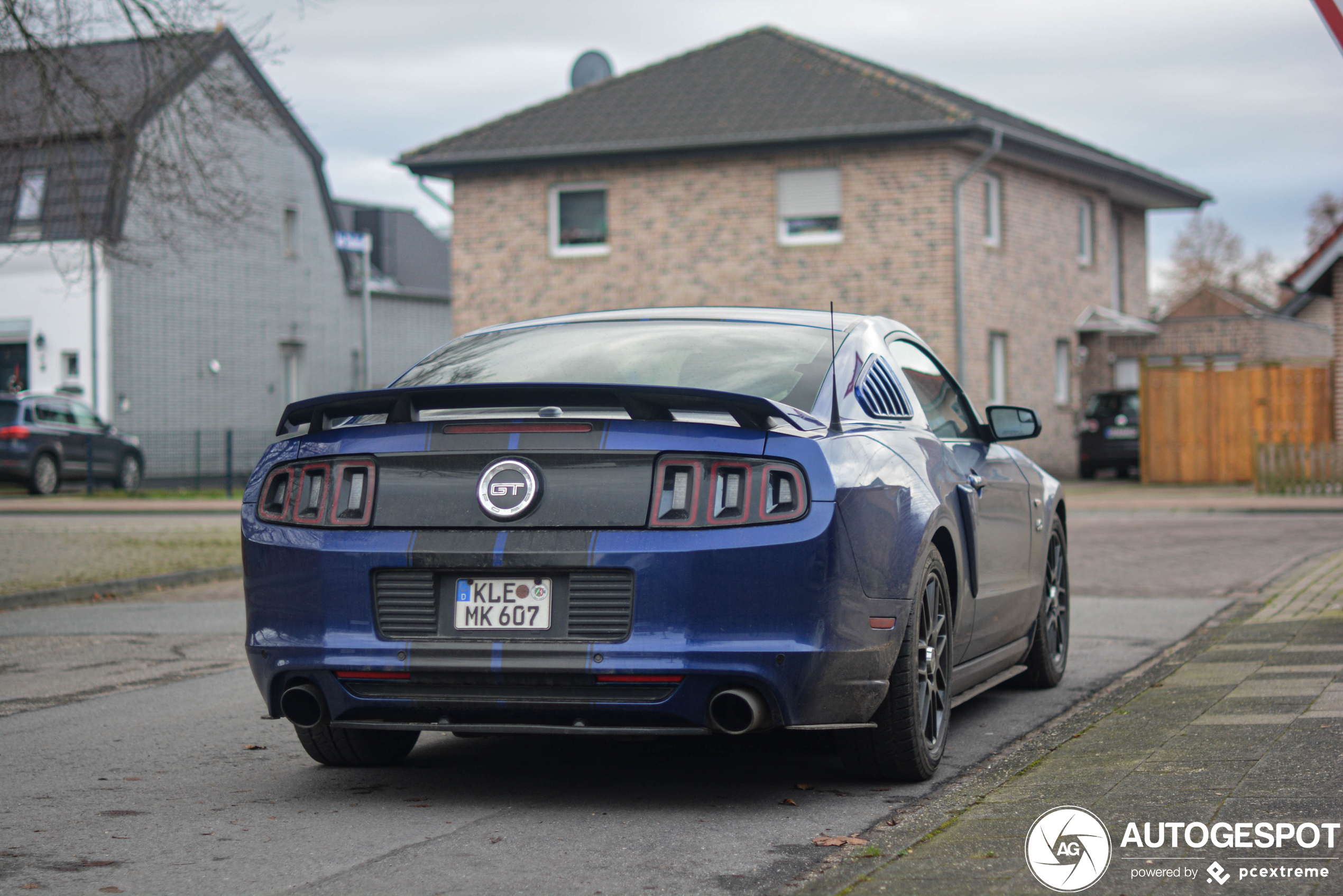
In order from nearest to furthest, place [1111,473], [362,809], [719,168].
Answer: [362,809] → [719,168] → [1111,473]

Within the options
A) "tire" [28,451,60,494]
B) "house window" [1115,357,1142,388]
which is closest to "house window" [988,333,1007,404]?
"house window" [1115,357,1142,388]

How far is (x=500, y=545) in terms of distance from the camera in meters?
4.81

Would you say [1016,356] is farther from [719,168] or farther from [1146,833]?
[1146,833]

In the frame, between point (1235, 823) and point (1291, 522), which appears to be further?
point (1291, 522)

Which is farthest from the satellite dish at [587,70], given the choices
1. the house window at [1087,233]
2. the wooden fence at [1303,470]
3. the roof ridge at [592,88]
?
the wooden fence at [1303,470]

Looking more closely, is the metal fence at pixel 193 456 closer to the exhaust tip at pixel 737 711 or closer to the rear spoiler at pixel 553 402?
the rear spoiler at pixel 553 402

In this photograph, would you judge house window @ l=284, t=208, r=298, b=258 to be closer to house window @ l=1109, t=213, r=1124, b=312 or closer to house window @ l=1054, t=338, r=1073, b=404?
house window @ l=1054, t=338, r=1073, b=404

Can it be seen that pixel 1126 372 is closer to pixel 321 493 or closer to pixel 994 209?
pixel 994 209

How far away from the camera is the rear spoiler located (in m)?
4.81

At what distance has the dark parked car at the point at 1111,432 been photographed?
3231 centimetres

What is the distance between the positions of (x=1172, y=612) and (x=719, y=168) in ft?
71.0

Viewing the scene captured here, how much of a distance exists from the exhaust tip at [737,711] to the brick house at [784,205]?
999 inches

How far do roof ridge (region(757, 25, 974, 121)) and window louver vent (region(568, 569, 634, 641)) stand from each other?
83.6 ft

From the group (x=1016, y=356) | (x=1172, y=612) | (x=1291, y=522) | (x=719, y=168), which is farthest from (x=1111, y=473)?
(x=1172, y=612)
